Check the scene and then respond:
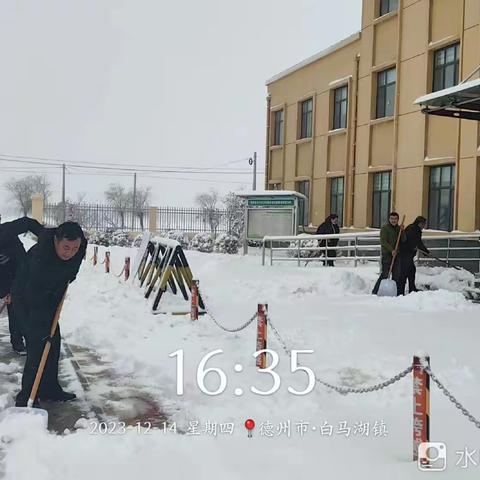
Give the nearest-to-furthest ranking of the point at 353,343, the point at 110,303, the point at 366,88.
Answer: the point at 353,343
the point at 110,303
the point at 366,88

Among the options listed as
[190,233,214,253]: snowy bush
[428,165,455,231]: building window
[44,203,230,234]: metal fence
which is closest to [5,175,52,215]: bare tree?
[44,203,230,234]: metal fence

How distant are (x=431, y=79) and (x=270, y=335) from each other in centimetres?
1066

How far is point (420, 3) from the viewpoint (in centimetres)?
1636

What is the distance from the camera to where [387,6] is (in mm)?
18391

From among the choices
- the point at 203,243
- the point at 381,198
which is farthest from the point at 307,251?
the point at 203,243

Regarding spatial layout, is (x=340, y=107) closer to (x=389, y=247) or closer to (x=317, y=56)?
(x=317, y=56)

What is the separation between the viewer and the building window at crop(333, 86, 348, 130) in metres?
20.7

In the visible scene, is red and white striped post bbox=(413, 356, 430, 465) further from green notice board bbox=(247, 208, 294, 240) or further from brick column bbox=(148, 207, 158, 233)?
brick column bbox=(148, 207, 158, 233)

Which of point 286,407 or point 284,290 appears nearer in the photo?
point 286,407

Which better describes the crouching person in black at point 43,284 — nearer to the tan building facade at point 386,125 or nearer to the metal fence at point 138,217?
the tan building facade at point 386,125

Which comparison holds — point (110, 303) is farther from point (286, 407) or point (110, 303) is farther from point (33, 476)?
point (33, 476)

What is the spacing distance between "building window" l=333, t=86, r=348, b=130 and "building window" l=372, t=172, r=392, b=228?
9.62ft

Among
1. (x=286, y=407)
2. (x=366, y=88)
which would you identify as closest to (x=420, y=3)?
(x=366, y=88)

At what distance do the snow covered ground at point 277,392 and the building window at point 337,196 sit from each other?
9339 mm
